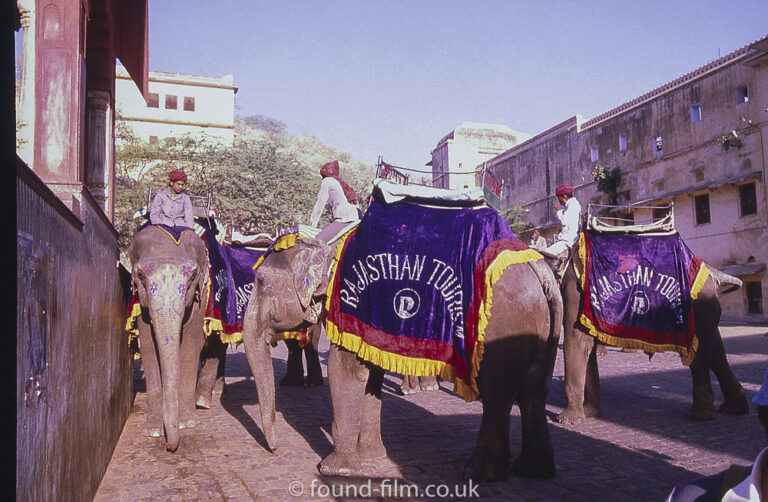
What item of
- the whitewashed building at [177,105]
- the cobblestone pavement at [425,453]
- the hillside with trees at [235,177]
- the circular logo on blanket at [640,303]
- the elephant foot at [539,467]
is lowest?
the cobblestone pavement at [425,453]

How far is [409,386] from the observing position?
915 cm

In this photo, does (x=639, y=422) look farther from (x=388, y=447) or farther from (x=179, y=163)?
(x=179, y=163)

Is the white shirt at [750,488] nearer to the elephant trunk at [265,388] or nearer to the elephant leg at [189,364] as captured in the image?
the elephant trunk at [265,388]

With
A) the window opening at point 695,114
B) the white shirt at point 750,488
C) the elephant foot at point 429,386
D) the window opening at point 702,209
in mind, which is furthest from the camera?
the window opening at point 695,114

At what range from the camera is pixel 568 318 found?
7184 millimetres

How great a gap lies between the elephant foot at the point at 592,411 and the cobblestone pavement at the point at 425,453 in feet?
0.53

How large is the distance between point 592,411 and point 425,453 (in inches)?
103

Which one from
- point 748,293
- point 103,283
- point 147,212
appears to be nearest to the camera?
point 103,283

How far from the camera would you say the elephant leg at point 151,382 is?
6324mm

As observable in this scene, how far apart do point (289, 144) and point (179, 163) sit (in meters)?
57.0

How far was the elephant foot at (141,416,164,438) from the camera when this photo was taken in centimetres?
627

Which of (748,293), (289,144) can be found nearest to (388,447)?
(748,293)

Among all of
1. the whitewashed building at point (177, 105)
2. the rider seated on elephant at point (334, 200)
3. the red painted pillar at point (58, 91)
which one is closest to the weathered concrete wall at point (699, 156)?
the rider seated on elephant at point (334, 200)

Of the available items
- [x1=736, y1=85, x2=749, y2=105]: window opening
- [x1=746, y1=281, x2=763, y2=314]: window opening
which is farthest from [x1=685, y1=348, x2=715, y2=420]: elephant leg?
[x1=736, y1=85, x2=749, y2=105]: window opening
